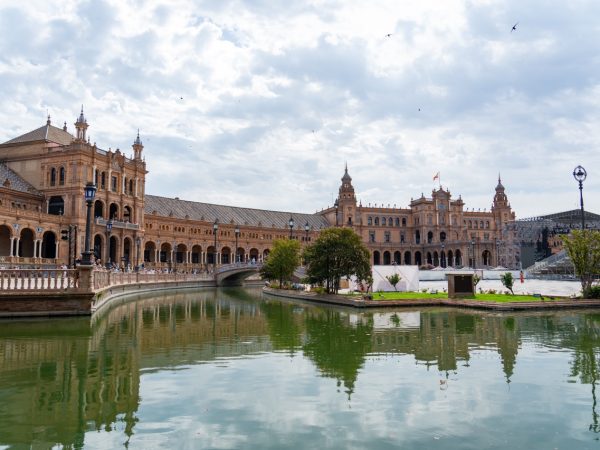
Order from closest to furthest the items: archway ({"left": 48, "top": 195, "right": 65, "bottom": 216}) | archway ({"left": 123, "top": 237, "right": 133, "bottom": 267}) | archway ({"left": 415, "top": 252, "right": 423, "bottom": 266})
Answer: archway ({"left": 48, "top": 195, "right": 65, "bottom": 216}) < archway ({"left": 123, "top": 237, "right": 133, "bottom": 267}) < archway ({"left": 415, "top": 252, "right": 423, "bottom": 266})

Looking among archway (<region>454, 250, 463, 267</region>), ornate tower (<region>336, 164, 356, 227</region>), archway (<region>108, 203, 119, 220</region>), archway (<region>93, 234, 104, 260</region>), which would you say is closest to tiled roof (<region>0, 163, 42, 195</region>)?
archway (<region>93, 234, 104, 260</region>)

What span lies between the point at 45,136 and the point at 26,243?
A: 17.0 metres

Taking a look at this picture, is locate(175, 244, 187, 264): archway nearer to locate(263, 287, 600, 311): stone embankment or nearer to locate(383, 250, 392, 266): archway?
locate(383, 250, 392, 266): archway

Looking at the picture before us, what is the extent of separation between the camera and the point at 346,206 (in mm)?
125875

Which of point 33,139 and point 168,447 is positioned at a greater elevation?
point 33,139

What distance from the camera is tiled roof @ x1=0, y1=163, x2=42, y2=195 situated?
6385cm

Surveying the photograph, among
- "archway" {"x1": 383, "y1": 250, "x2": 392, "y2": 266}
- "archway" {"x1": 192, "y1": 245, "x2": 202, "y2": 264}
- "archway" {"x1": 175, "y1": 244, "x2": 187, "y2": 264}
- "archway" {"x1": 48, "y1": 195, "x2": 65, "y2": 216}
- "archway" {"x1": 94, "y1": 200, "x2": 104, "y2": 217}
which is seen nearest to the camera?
"archway" {"x1": 48, "y1": 195, "x2": 65, "y2": 216}

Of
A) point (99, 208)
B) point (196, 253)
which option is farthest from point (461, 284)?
point (196, 253)

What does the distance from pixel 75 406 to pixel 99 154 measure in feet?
217

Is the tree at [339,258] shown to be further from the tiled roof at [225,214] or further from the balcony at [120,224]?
the tiled roof at [225,214]

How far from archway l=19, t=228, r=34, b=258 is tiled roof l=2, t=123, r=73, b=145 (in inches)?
586

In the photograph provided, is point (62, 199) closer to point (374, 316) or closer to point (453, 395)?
point (374, 316)

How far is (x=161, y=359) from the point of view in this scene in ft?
50.3

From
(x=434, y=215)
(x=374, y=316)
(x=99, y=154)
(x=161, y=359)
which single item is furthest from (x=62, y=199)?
(x=434, y=215)
